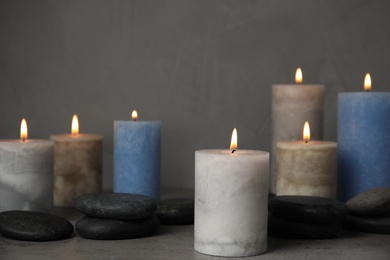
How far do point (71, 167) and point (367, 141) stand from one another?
657mm

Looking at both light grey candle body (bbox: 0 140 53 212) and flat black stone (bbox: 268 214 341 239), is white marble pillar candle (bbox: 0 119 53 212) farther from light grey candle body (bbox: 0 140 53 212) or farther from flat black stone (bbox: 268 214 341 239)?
flat black stone (bbox: 268 214 341 239)

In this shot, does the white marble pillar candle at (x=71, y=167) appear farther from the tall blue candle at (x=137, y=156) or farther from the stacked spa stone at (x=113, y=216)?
the stacked spa stone at (x=113, y=216)

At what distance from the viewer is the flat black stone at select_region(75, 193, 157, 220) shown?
108cm

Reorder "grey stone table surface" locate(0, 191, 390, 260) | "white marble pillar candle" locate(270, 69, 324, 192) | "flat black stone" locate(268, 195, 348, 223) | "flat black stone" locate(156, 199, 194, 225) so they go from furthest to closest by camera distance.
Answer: "white marble pillar candle" locate(270, 69, 324, 192)
"flat black stone" locate(156, 199, 194, 225)
"flat black stone" locate(268, 195, 348, 223)
"grey stone table surface" locate(0, 191, 390, 260)

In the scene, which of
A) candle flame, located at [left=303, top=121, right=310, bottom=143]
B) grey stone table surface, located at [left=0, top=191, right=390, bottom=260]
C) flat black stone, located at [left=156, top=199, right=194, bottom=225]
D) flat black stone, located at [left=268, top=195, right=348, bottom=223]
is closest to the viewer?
grey stone table surface, located at [left=0, top=191, right=390, bottom=260]

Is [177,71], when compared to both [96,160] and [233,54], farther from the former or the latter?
Result: [96,160]

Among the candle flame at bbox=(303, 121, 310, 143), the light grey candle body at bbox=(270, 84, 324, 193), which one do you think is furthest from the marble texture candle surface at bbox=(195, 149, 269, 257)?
the light grey candle body at bbox=(270, 84, 324, 193)

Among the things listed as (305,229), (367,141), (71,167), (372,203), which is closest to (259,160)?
(305,229)

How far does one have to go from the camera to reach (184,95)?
5.59 feet

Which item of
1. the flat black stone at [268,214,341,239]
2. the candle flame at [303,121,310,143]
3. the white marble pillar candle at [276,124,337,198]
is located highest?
the candle flame at [303,121,310,143]

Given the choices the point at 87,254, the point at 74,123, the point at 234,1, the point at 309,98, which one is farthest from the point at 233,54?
the point at 87,254

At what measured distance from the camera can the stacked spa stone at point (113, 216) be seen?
3.55 feet

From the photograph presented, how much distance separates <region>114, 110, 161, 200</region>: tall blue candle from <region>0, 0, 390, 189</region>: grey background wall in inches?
11.4

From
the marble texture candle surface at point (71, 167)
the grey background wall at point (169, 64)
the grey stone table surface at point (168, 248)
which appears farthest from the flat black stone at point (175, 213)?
the grey background wall at point (169, 64)
